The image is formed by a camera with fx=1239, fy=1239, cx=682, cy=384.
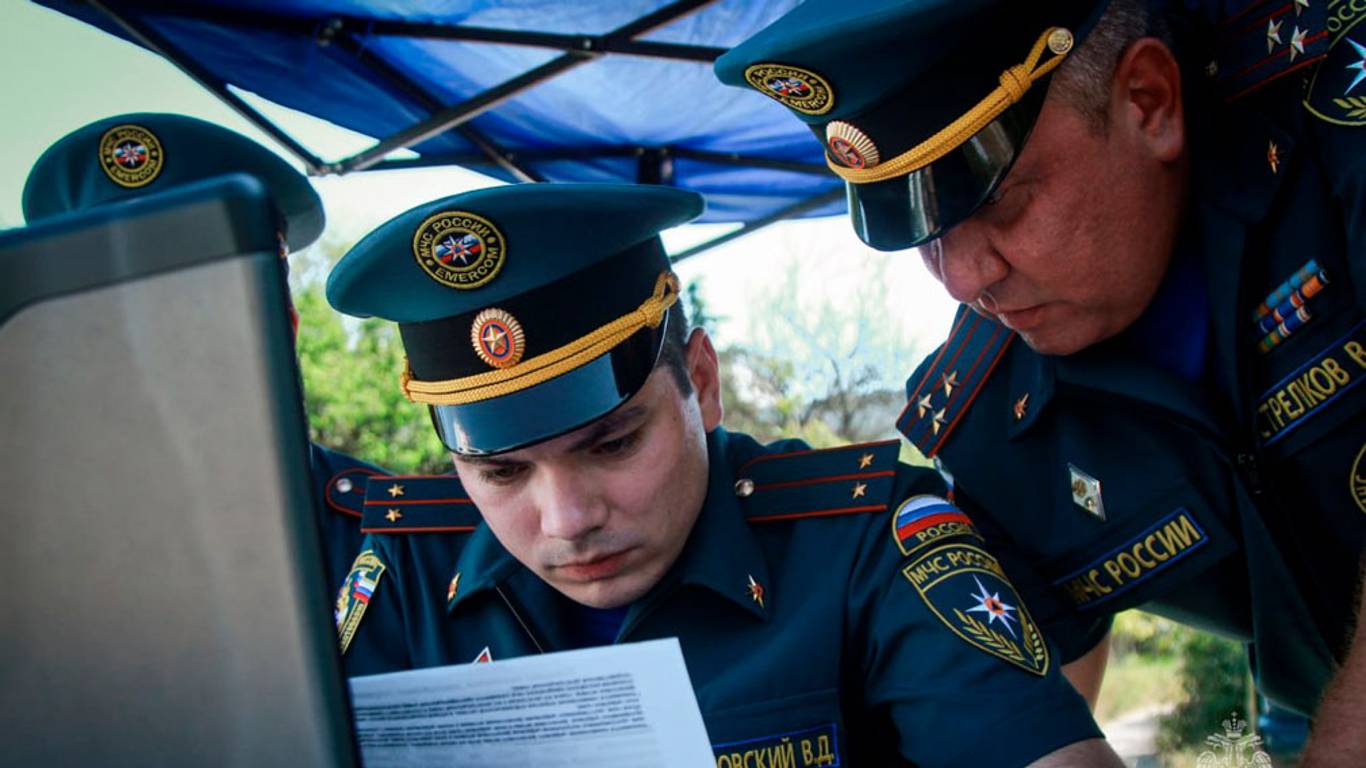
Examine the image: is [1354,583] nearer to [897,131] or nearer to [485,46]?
[897,131]

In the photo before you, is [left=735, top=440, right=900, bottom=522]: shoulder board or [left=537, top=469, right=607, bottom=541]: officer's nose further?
[left=735, top=440, right=900, bottom=522]: shoulder board

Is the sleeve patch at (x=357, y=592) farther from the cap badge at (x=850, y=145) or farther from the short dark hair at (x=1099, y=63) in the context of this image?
the short dark hair at (x=1099, y=63)

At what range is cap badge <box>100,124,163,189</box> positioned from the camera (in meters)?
2.35

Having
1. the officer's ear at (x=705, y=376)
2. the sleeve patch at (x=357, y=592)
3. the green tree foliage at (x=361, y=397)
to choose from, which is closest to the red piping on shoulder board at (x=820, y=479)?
the officer's ear at (x=705, y=376)

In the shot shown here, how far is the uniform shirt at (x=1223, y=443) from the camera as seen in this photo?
1.67 m

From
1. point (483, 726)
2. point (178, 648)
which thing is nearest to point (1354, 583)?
point (483, 726)

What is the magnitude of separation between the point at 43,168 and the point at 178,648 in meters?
2.06

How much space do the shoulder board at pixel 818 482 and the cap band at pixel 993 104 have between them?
1.57ft

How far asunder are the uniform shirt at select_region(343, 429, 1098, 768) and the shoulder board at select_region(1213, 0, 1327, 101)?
717 millimetres

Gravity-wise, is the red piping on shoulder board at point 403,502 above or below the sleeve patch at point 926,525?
above

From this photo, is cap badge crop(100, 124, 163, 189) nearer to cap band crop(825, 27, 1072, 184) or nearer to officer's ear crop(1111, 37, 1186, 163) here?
cap band crop(825, 27, 1072, 184)

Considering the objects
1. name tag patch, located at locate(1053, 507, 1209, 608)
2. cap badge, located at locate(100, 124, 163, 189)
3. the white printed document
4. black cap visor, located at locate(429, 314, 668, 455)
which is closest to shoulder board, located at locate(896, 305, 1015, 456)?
name tag patch, located at locate(1053, 507, 1209, 608)

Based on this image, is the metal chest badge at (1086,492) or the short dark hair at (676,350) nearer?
the short dark hair at (676,350)

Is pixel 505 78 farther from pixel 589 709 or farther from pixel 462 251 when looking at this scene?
pixel 589 709
